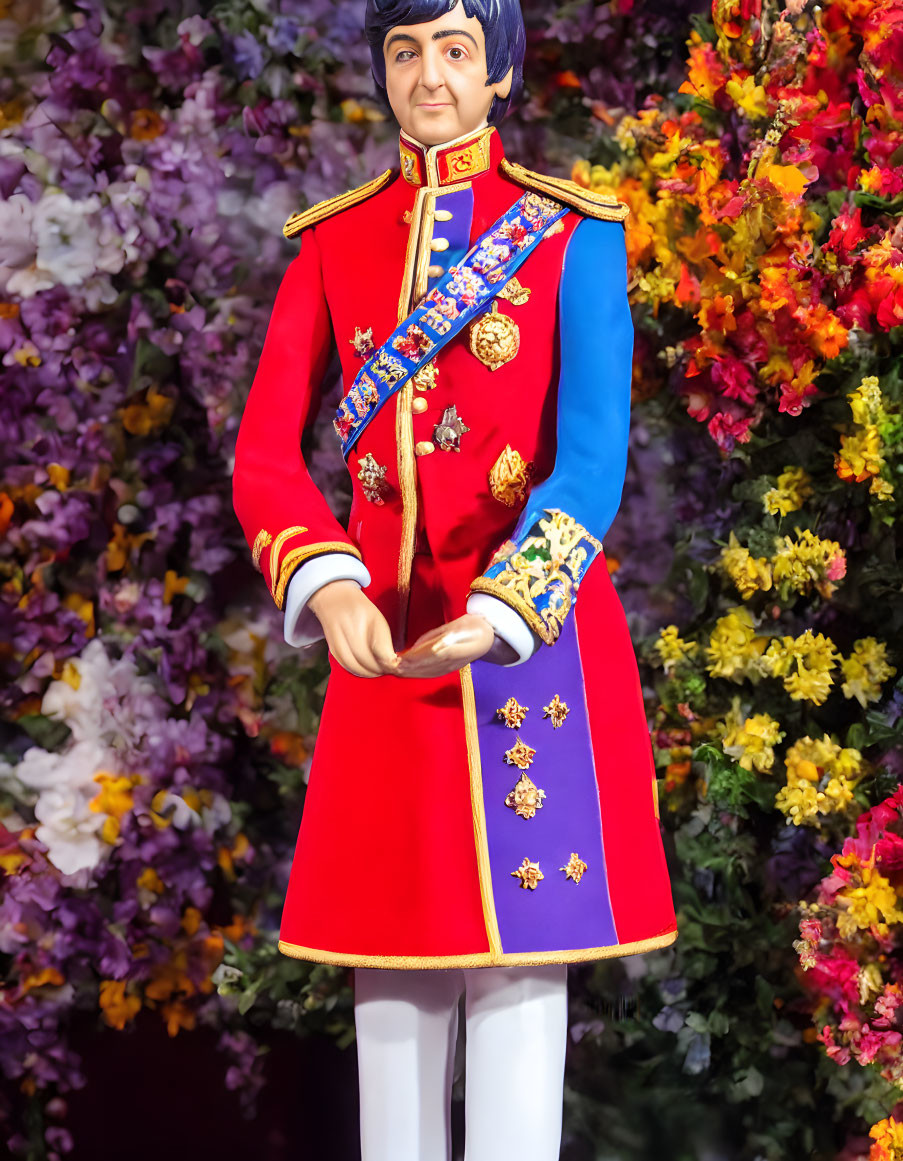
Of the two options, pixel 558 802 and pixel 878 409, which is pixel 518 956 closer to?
pixel 558 802

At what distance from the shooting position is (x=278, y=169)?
257 cm

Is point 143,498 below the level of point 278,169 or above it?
below

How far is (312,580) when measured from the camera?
168cm

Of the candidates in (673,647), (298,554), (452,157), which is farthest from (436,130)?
(673,647)

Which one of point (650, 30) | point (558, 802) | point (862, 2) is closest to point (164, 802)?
point (558, 802)

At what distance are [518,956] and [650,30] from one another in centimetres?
154

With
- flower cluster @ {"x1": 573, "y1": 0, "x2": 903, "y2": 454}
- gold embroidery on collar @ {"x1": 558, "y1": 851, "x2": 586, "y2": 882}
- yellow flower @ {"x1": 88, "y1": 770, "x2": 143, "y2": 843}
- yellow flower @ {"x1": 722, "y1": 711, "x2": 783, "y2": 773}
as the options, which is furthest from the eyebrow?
yellow flower @ {"x1": 88, "y1": 770, "x2": 143, "y2": 843}

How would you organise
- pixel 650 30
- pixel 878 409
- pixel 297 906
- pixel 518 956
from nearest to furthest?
pixel 518 956
pixel 297 906
pixel 878 409
pixel 650 30

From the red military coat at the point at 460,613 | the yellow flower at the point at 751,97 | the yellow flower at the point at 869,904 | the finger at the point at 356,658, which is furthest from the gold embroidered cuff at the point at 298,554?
the yellow flower at the point at 751,97

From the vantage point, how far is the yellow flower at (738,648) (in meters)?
2.28

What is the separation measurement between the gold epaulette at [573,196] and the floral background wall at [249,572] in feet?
1.57

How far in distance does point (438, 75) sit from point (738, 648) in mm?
990

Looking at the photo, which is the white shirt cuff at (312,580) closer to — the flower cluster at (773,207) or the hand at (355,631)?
the hand at (355,631)

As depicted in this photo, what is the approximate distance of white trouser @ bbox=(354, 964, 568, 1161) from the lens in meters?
1.74
